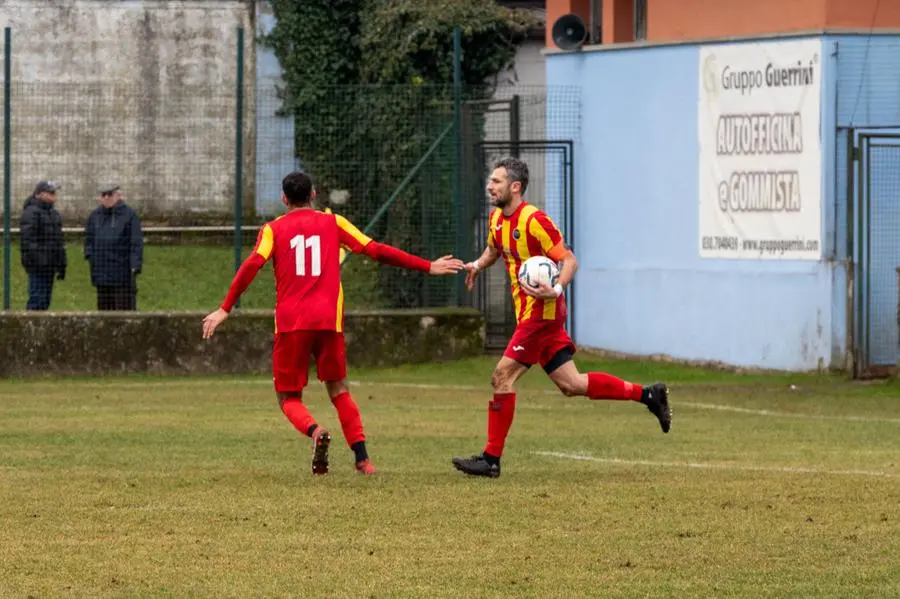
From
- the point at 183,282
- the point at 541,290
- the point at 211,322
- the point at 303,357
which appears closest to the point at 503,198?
the point at 541,290

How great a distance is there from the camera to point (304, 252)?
12344 millimetres

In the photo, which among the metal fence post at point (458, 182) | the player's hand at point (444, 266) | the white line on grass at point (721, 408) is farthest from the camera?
the metal fence post at point (458, 182)

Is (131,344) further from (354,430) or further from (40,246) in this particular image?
(354,430)

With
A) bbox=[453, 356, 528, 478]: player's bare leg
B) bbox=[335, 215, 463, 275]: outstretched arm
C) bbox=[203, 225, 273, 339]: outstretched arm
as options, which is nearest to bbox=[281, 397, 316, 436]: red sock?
bbox=[203, 225, 273, 339]: outstretched arm

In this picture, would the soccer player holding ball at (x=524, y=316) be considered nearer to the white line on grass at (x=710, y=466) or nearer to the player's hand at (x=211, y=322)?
the white line on grass at (x=710, y=466)

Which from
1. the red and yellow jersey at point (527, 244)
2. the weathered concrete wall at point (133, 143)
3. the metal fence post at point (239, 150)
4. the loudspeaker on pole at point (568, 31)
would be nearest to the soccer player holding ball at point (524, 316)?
the red and yellow jersey at point (527, 244)

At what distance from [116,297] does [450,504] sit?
1241 cm

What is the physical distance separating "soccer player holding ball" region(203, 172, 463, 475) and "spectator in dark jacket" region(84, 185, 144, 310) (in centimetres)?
1043

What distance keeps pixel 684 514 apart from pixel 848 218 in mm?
10997

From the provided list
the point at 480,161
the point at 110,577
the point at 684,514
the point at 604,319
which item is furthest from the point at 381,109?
the point at 110,577

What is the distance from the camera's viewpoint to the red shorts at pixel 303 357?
40.4ft

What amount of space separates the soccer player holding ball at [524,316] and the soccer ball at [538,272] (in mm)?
15

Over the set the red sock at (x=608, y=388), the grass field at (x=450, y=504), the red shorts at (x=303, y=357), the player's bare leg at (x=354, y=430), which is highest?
the red shorts at (x=303, y=357)

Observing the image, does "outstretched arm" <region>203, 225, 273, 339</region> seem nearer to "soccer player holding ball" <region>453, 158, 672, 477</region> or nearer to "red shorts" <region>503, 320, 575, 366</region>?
"soccer player holding ball" <region>453, 158, 672, 477</region>
